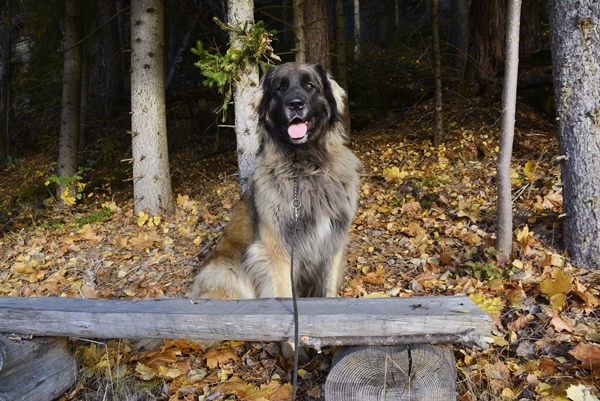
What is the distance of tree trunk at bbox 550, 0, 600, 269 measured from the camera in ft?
11.4

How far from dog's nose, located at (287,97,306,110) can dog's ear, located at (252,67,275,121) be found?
0.40 m

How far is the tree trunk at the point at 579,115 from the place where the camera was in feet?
11.4

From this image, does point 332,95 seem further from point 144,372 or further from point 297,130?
point 144,372

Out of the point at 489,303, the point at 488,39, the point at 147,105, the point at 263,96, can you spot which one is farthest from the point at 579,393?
the point at 488,39

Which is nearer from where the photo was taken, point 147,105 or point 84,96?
point 147,105

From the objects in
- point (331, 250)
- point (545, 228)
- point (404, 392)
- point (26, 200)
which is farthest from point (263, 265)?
point (26, 200)

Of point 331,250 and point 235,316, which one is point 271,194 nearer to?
point 331,250

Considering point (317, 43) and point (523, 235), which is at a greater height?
point (317, 43)

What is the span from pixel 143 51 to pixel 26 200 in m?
4.61

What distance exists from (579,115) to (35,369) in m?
4.41

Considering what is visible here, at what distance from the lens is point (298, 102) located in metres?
3.42

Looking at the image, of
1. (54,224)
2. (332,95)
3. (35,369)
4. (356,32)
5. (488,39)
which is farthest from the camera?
(356,32)

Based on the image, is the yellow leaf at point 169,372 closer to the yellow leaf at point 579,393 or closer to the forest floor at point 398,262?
the forest floor at point 398,262

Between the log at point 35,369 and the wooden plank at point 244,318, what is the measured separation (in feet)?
0.47
